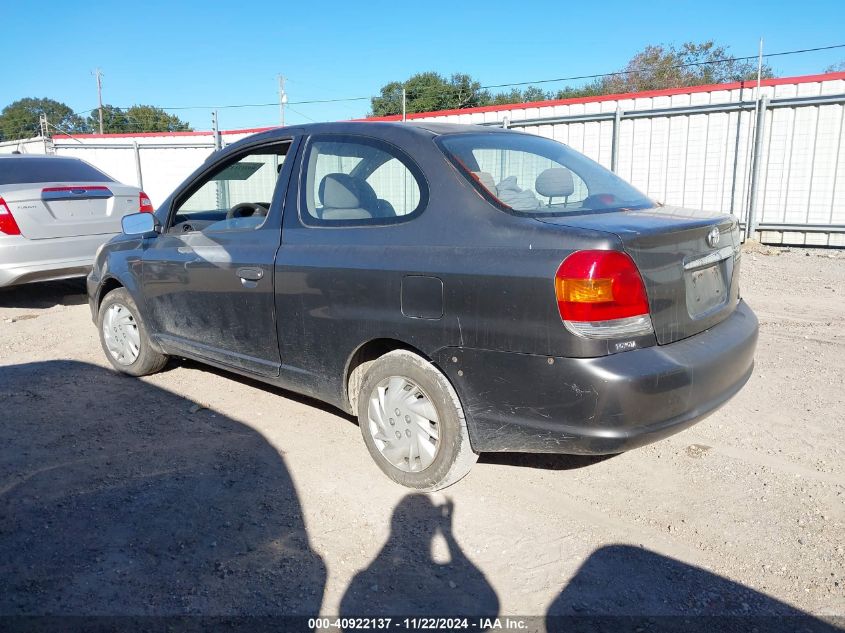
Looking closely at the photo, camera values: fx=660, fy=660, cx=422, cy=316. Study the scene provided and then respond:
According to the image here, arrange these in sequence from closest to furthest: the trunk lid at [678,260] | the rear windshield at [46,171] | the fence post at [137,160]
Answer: the trunk lid at [678,260] < the rear windshield at [46,171] < the fence post at [137,160]

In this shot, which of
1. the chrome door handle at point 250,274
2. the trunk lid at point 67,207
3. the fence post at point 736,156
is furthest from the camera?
the fence post at point 736,156

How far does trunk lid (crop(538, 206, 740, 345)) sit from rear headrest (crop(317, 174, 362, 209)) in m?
1.10

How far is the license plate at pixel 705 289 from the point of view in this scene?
112 inches

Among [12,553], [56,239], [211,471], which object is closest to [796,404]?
[211,471]

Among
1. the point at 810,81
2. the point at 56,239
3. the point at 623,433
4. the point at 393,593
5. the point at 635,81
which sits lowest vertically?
the point at 393,593

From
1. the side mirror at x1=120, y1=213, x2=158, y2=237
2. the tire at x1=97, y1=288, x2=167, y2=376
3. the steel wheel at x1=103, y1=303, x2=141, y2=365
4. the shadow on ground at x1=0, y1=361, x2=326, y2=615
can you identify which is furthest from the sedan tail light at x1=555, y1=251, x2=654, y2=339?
the steel wheel at x1=103, y1=303, x2=141, y2=365

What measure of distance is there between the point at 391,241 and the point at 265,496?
4.49 feet

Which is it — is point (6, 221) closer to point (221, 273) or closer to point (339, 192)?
point (221, 273)

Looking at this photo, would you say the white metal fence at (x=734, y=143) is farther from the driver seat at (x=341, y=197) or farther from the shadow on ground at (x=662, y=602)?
the shadow on ground at (x=662, y=602)

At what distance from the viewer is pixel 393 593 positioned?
2465 millimetres

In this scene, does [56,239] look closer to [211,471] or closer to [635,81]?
[211,471]

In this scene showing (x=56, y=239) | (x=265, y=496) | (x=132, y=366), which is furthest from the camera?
(x=56, y=239)

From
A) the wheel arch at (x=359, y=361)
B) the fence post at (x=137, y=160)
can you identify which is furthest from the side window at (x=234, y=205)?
the fence post at (x=137, y=160)

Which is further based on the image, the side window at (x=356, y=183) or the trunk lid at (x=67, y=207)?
the trunk lid at (x=67, y=207)
